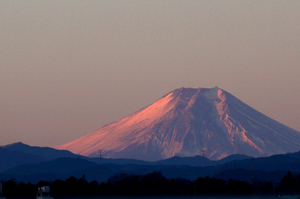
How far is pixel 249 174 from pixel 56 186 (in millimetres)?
95106

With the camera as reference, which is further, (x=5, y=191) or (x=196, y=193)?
(x=196, y=193)

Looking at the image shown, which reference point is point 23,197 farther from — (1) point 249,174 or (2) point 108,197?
(1) point 249,174

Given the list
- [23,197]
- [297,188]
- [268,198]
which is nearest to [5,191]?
[23,197]

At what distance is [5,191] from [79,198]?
9139 mm

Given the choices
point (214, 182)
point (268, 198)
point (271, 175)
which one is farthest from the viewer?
point (271, 175)

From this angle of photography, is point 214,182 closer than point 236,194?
No

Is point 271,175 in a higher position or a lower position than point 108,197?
higher

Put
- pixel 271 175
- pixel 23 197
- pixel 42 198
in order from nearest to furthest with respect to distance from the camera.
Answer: pixel 42 198, pixel 23 197, pixel 271 175

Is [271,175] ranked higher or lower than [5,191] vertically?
higher

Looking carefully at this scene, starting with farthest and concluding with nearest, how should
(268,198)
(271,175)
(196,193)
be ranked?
1. (271,175)
2. (196,193)
3. (268,198)

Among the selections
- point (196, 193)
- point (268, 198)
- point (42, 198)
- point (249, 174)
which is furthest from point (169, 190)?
point (249, 174)

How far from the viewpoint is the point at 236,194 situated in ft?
295

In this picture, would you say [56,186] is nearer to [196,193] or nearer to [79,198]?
[79,198]

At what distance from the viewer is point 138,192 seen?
310 feet
